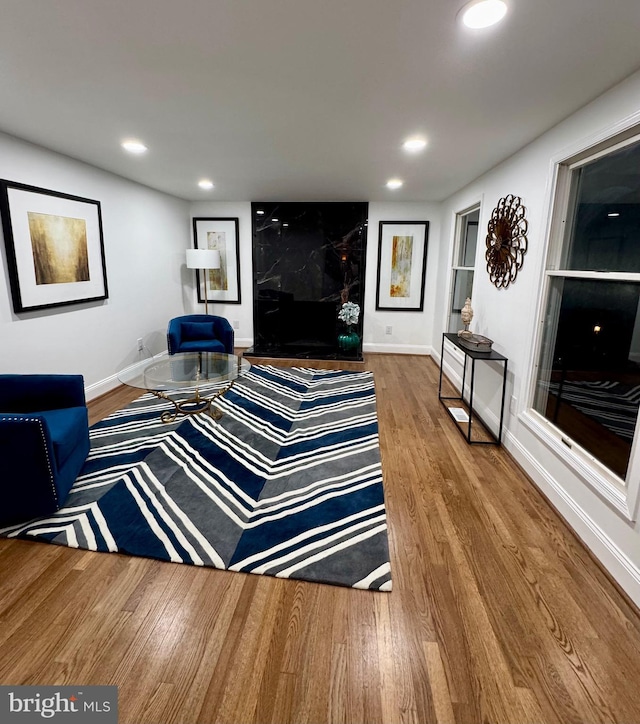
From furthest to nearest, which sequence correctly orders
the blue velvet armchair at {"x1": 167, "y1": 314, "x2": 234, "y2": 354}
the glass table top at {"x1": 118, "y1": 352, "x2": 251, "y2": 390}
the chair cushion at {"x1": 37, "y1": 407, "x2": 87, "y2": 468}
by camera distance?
the blue velvet armchair at {"x1": 167, "y1": 314, "x2": 234, "y2": 354}
the glass table top at {"x1": 118, "y1": 352, "x2": 251, "y2": 390}
the chair cushion at {"x1": 37, "y1": 407, "x2": 87, "y2": 468}

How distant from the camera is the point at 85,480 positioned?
2.52 metres

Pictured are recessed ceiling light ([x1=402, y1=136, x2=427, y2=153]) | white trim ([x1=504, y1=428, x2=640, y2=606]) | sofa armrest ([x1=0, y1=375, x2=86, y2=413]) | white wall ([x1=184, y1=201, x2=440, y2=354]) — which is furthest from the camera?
white wall ([x1=184, y1=201, x2=440, y2=354])

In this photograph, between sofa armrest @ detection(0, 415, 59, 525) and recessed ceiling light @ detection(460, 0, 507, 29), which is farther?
sofa armrest @ detection(0, 415, 59, 525)

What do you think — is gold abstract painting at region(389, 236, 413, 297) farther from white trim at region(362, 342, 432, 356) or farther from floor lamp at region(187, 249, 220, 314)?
floor lamp at region(187, 249, 220, 314)

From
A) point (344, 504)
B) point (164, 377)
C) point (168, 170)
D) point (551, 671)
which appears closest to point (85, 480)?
point (164, 377)

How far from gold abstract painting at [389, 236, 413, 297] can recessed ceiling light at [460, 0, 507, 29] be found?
179 inches

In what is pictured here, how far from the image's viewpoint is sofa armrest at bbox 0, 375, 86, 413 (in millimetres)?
2541

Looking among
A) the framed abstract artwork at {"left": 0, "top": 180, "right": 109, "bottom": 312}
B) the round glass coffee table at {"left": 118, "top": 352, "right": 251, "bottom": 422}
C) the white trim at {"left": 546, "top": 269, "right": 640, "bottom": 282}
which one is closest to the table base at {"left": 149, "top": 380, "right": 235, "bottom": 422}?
the round glass coffee table at {"left": 118, "top": 352, "right": 251, "bottom": 422}

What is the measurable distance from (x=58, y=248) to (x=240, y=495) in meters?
2.82

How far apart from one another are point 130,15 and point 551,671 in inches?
113

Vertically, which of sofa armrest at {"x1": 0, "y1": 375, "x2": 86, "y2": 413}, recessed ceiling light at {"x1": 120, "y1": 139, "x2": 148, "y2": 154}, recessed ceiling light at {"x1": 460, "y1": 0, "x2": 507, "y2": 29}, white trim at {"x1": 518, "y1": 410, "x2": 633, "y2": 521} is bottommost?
white trim at {"x1": 518, "y1": 410, "x2": 633, "y2": 521}

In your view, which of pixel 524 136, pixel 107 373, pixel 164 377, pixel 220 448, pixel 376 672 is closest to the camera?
pixel 376 672

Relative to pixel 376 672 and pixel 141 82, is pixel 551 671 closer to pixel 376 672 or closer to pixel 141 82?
pixel 376 672

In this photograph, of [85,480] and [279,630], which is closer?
[279,630]
